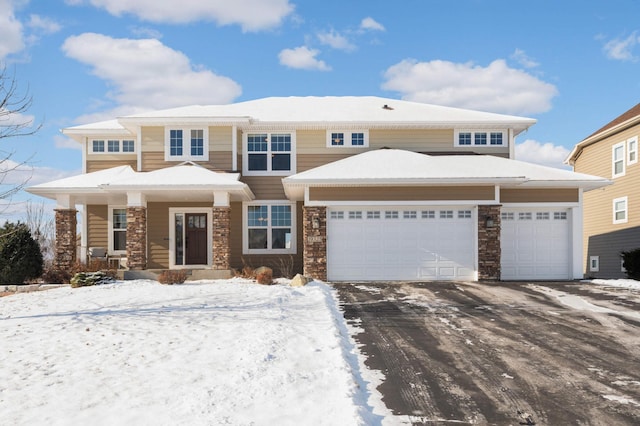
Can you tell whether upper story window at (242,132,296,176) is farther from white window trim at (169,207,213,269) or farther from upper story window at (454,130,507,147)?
upper story window at (454,130,507,147)

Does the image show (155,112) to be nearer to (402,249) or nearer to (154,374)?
(402,249)

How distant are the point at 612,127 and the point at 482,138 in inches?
271

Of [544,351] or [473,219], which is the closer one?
[544,351]

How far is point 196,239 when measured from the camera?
1892cm

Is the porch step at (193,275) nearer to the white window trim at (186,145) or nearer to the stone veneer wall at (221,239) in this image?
the stone veneer wall at (221,239)

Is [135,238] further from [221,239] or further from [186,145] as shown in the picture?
[186,145]

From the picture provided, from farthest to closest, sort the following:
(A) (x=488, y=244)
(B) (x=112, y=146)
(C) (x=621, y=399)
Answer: (B) (x=112, y=146) → (A) (x=488, y=244) → (C) (x=621, y=399)

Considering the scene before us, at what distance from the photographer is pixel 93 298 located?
40.5 ft

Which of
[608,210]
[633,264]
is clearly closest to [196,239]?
[633,264]

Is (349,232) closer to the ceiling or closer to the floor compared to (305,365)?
closer to the ceiling

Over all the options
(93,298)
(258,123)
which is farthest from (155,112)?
(93,298)

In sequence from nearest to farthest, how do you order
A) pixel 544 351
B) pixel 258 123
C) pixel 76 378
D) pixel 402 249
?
pixel 76 378
pixel 544 351
pixel 402 249
pixel 258 123

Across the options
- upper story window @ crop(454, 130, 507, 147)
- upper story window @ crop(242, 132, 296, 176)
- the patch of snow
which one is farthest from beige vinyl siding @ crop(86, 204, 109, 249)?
the patch of snow

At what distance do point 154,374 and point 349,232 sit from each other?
10261mm
